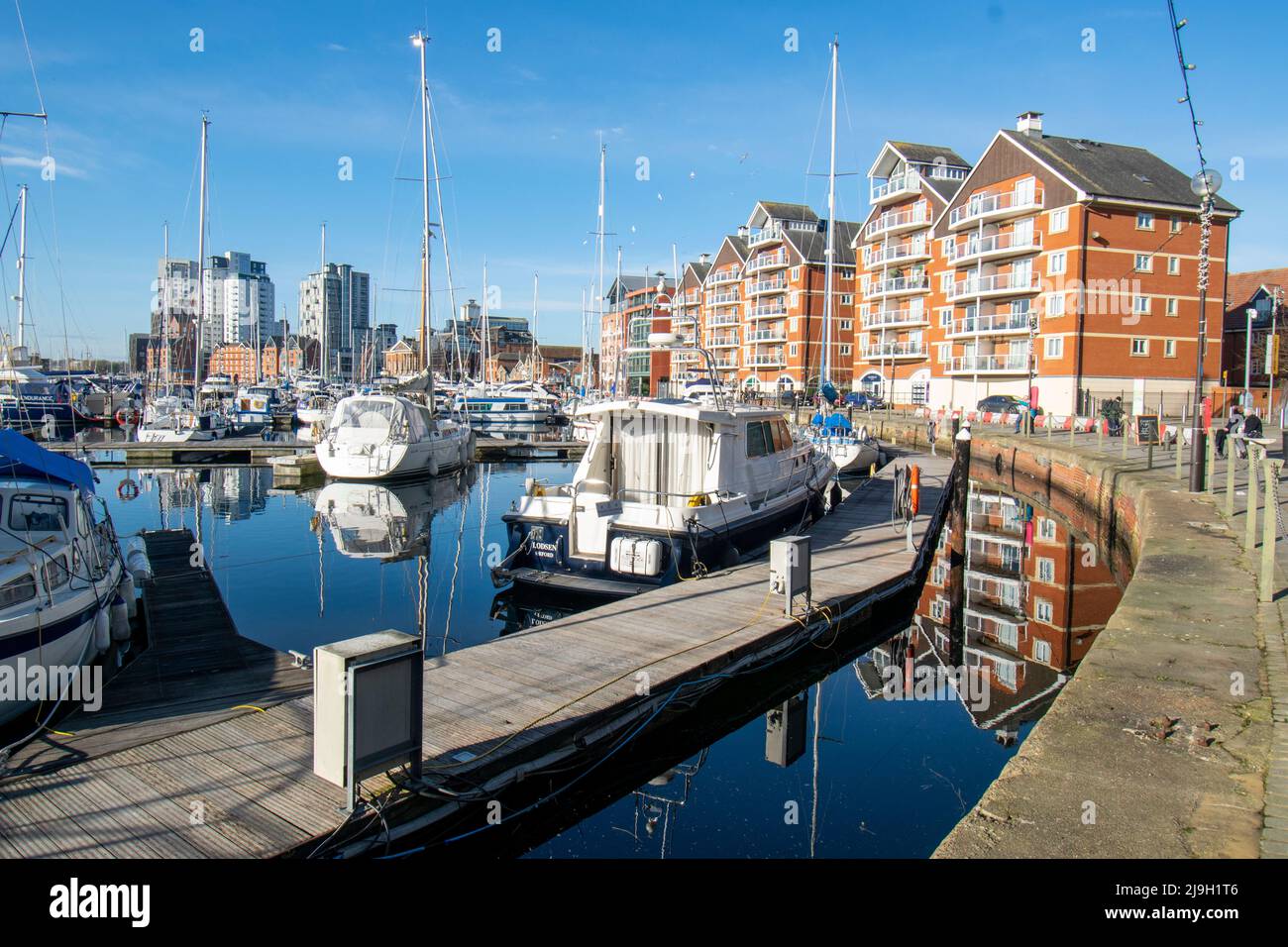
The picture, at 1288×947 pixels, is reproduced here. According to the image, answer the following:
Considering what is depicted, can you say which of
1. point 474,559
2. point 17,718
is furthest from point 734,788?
point 474,559

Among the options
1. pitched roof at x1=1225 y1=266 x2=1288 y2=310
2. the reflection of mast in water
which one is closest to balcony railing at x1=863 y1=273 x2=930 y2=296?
pitched roof at x1=1225 y1=266 x2=1288 y2=310

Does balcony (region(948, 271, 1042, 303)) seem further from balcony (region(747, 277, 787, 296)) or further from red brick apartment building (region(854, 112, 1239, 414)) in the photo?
balcony (region(747, 277, 787, 296))

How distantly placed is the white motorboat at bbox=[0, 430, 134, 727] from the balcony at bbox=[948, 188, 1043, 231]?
49.6m

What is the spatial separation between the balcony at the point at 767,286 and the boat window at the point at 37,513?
6870 centimetres

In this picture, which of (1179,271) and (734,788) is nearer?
(734,788)

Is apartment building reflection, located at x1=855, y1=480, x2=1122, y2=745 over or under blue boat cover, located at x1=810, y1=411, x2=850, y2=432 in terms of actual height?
under

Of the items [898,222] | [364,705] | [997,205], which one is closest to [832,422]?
[997,205]

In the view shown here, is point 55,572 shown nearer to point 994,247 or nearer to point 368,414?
point 368,414

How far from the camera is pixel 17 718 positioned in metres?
8.27

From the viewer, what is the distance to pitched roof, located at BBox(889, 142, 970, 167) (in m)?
60.0

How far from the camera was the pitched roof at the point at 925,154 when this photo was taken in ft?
197

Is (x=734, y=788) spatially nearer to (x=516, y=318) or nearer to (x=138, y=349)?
(x=516, y=318)

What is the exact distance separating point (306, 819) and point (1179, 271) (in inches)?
2146

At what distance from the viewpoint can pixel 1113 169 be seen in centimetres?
4878
